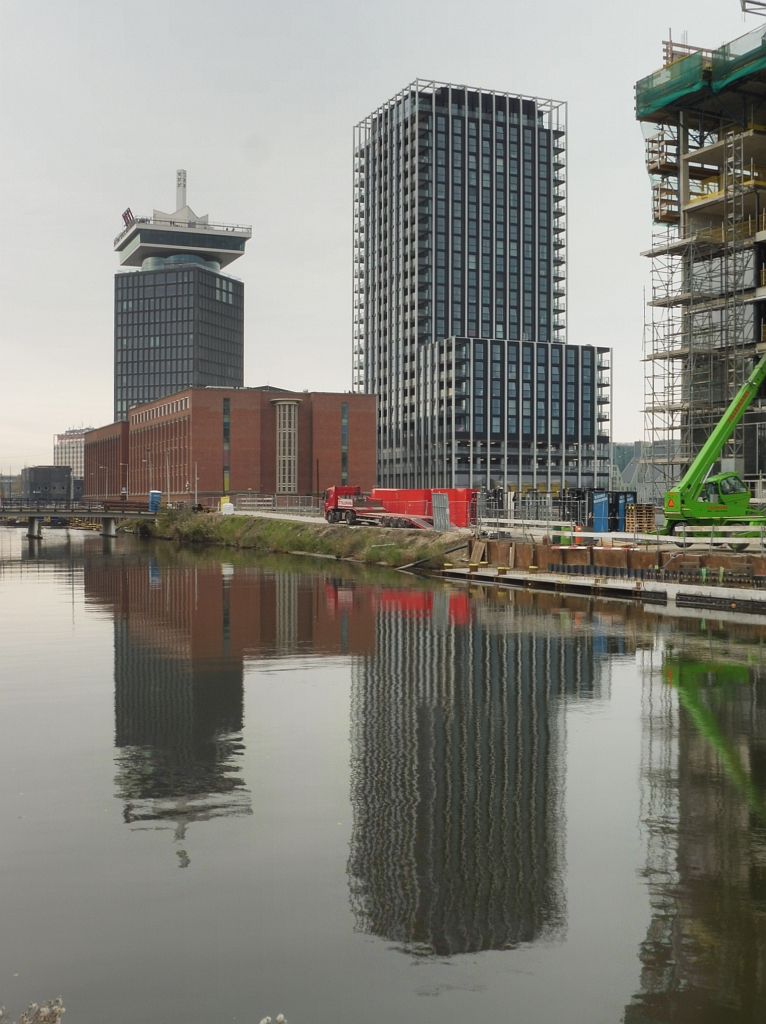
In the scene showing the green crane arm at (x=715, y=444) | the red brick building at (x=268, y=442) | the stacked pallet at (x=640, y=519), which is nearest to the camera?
the green crane arm at (x=715, y=444)

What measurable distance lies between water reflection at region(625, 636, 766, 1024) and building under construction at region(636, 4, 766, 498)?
43846 millimetres

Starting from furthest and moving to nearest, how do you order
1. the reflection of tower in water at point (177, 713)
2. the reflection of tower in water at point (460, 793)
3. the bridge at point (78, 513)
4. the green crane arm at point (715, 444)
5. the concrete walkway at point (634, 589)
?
the bridge at point (78, 513)
the green crane arm at point (715, 444)
the concrete walkway at point (634, 589)
the reflection of tower in water at point (177, 713)
the reflection of tower in water at point (460, 793)

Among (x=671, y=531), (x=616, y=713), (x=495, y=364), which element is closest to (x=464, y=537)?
(x=671, y=531)

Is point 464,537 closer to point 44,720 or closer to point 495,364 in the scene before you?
point 44,720

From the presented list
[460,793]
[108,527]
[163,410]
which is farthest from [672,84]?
[163,410]

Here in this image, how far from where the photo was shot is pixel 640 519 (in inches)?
2562

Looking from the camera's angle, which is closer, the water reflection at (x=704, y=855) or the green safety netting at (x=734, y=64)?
the water reflection at (x=704, y=855)

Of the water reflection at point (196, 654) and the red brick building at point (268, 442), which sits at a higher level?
the red brick building at point (268, 442)

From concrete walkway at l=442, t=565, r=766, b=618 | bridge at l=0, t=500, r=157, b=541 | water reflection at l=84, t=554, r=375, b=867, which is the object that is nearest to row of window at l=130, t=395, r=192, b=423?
bridge at l=0, t=500, r=157, b=541

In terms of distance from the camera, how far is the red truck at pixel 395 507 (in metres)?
77.8

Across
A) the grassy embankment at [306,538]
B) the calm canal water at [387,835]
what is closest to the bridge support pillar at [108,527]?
the grassy embankment at [306,538]

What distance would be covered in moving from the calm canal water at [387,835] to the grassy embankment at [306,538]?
37208 millimetres

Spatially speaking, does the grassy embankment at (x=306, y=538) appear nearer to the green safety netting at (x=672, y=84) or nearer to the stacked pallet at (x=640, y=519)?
the stacked pallet at (x=640, y=519)

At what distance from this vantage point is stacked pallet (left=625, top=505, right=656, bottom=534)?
63531mm
